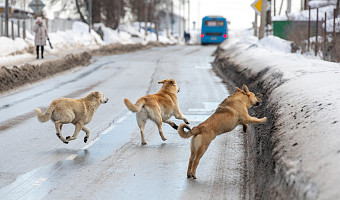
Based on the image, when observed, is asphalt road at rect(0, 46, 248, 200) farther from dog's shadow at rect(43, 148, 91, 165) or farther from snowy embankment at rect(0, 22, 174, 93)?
snowy embankment at rect(0, 22, 174, 93)

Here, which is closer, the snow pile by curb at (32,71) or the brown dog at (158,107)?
the brown dog at (158,107)

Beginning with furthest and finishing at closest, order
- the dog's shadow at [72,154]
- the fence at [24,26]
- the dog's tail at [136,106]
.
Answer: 1. the fence at [24,26]
2. the dog's tail at [136,106]
3. the dog's shadow at [72,154]

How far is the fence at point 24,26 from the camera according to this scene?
34175 mm

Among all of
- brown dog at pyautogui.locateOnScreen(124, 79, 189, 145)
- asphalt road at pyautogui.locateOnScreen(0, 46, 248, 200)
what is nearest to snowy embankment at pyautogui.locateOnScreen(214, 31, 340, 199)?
asphalt road at pyautogui.locateOnScreen(0, 46, 248, 200)

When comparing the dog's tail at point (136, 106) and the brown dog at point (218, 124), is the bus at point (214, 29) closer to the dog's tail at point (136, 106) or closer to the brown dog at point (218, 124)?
the dog's tail at point (136, 106)

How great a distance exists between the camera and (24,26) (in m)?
35.9

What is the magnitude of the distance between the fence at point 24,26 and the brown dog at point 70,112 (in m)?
24.2

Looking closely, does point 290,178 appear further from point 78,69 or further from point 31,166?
point 78,69

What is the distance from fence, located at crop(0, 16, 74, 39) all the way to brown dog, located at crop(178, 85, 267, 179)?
2650cm

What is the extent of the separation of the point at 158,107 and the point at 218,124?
233cm

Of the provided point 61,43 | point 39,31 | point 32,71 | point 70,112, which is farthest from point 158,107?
point 61,43

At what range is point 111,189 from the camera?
7.21 meters

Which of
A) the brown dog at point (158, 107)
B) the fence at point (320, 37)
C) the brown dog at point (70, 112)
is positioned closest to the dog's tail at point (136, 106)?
the brown dog at point (158, 107)

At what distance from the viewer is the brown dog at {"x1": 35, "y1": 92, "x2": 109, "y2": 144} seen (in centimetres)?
945
